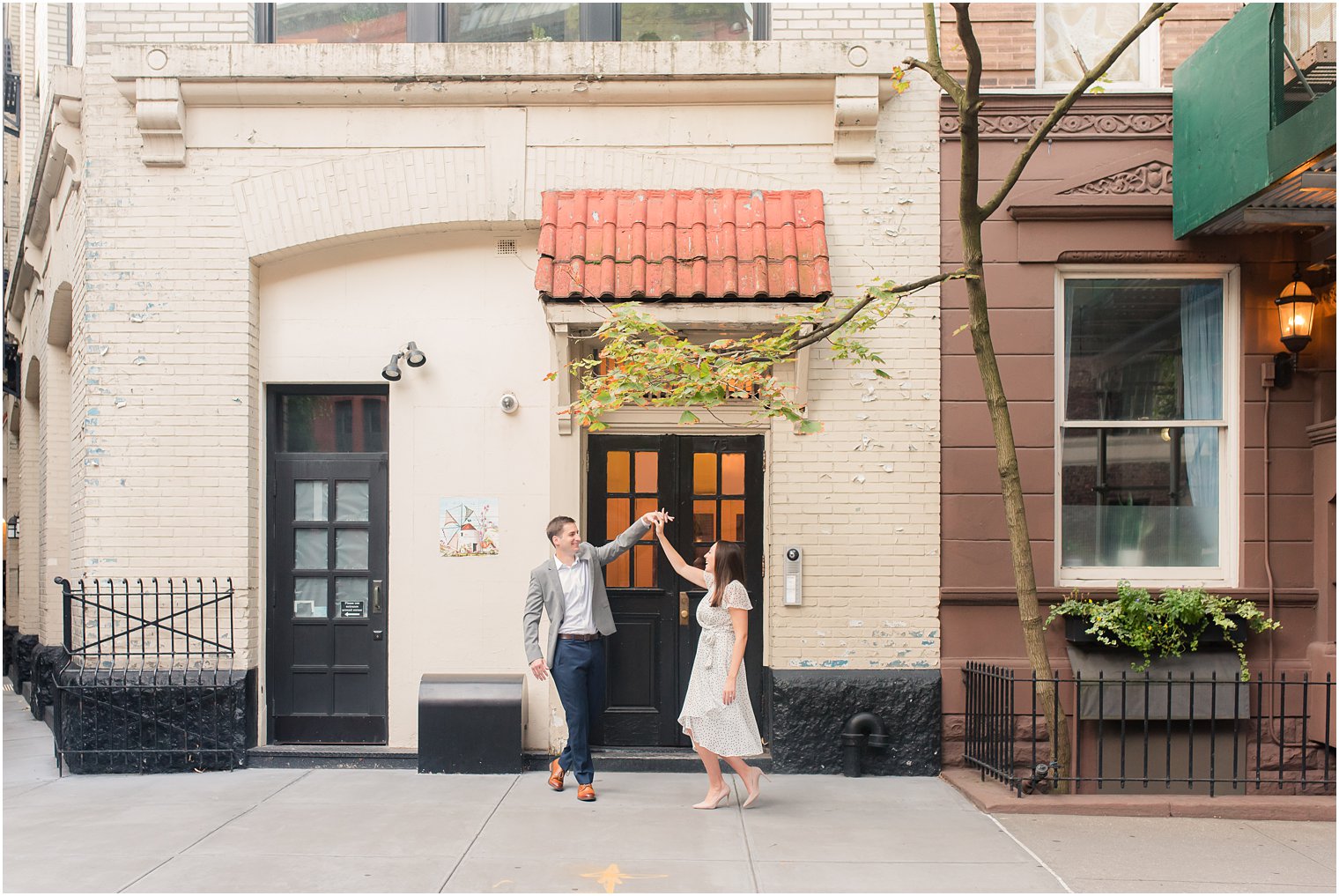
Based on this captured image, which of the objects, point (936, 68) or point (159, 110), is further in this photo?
point (159, 110)

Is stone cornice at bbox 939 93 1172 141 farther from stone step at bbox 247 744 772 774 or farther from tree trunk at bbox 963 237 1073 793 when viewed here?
stone step at bbox 247 744 772 774

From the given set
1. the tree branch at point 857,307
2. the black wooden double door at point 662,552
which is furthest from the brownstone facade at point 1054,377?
the black wooden double door at point 662,552

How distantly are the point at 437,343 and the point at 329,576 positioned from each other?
2.00 m

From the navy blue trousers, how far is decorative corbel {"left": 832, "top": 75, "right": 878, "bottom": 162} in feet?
13.4

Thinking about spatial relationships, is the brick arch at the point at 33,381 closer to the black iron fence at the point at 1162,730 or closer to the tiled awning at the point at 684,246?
the tiled awning at the point at 684,246

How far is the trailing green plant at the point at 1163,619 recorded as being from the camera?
779 cm

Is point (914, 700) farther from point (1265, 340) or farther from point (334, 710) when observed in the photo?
point (334, 710)

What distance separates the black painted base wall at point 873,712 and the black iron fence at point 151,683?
405 cm

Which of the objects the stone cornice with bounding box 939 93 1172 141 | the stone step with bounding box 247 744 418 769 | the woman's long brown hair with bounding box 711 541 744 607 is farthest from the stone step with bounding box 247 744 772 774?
the stone cornice with bounding box 939 93 1172 141

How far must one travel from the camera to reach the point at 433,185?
8.37 meters

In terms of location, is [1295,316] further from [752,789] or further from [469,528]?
[469,528]

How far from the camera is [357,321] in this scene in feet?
28.1

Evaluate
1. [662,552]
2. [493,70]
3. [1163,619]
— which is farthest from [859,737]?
[493,70]

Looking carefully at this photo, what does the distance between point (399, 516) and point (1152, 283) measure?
236 inches
